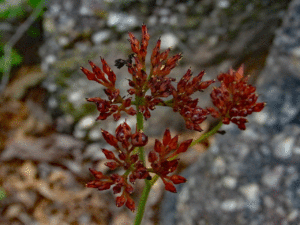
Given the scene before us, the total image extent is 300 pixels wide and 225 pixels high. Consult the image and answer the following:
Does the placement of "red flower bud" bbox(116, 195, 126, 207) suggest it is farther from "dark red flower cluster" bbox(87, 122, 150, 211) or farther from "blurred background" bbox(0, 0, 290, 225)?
"blurred background" bbox(0, 0, 290, 225)

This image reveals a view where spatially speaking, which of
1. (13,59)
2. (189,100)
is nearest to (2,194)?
(13,59)

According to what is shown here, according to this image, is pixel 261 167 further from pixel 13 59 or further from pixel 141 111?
pixel 13 59

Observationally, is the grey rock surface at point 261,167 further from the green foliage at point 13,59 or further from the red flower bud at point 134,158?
the green foliage at point 13,59

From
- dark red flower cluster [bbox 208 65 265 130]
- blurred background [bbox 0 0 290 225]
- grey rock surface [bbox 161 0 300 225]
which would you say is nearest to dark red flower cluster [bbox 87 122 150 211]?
dark red flower cluster [bbox 208 65 265 130]

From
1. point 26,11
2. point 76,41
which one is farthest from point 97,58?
point 26,11

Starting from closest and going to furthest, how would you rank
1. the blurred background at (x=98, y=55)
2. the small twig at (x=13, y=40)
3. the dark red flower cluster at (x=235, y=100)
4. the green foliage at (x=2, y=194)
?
1. the dark red flower cluster at (x=235, y=100)
2. the green foliage at (x=2, y=194)
3. the blurred background at (x=98, y=55)
4. the small twig at (x=13, y=40)

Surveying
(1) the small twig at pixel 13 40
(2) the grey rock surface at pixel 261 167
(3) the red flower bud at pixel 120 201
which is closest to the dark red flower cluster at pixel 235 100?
(3) the red flower bud at pixel 120 201
